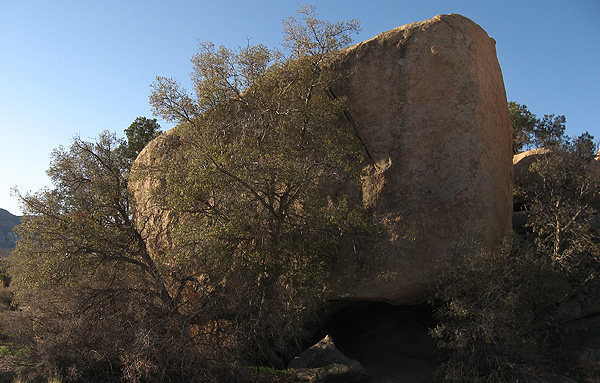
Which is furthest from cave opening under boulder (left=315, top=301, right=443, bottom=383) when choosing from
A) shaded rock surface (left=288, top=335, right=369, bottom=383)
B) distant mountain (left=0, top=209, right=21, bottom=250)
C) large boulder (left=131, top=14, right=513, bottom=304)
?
distant mountain (left=0, top=209, right=21, bottom=250)

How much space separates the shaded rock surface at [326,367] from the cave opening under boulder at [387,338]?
2.08 feet

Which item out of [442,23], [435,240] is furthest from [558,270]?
[442,23]

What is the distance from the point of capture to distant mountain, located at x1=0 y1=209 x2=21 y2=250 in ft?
226

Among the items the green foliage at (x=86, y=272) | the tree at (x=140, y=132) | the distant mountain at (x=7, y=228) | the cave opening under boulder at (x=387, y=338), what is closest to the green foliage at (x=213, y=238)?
the green foliage at (x=86, y=272)

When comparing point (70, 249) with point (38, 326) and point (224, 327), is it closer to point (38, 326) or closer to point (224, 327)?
point (38, 326)

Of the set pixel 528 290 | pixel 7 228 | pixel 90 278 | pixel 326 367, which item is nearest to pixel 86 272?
pixel 90 278

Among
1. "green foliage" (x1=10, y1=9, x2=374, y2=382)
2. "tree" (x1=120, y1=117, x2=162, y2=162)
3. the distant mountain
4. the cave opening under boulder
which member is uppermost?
the distant mountain

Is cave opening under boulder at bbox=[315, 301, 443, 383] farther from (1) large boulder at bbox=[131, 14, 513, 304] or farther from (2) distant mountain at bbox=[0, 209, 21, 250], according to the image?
(2) distant mountain at bbox=[0, 209, 21, 250]

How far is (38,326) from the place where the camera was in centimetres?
1036

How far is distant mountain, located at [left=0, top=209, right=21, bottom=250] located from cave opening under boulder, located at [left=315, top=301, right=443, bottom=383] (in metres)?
63.3

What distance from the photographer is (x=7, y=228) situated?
74.2 m

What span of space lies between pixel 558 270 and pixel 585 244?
A: 0.87m

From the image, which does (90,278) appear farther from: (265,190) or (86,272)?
(265,190)

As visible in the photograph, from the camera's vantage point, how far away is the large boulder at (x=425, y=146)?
38.2 ft
